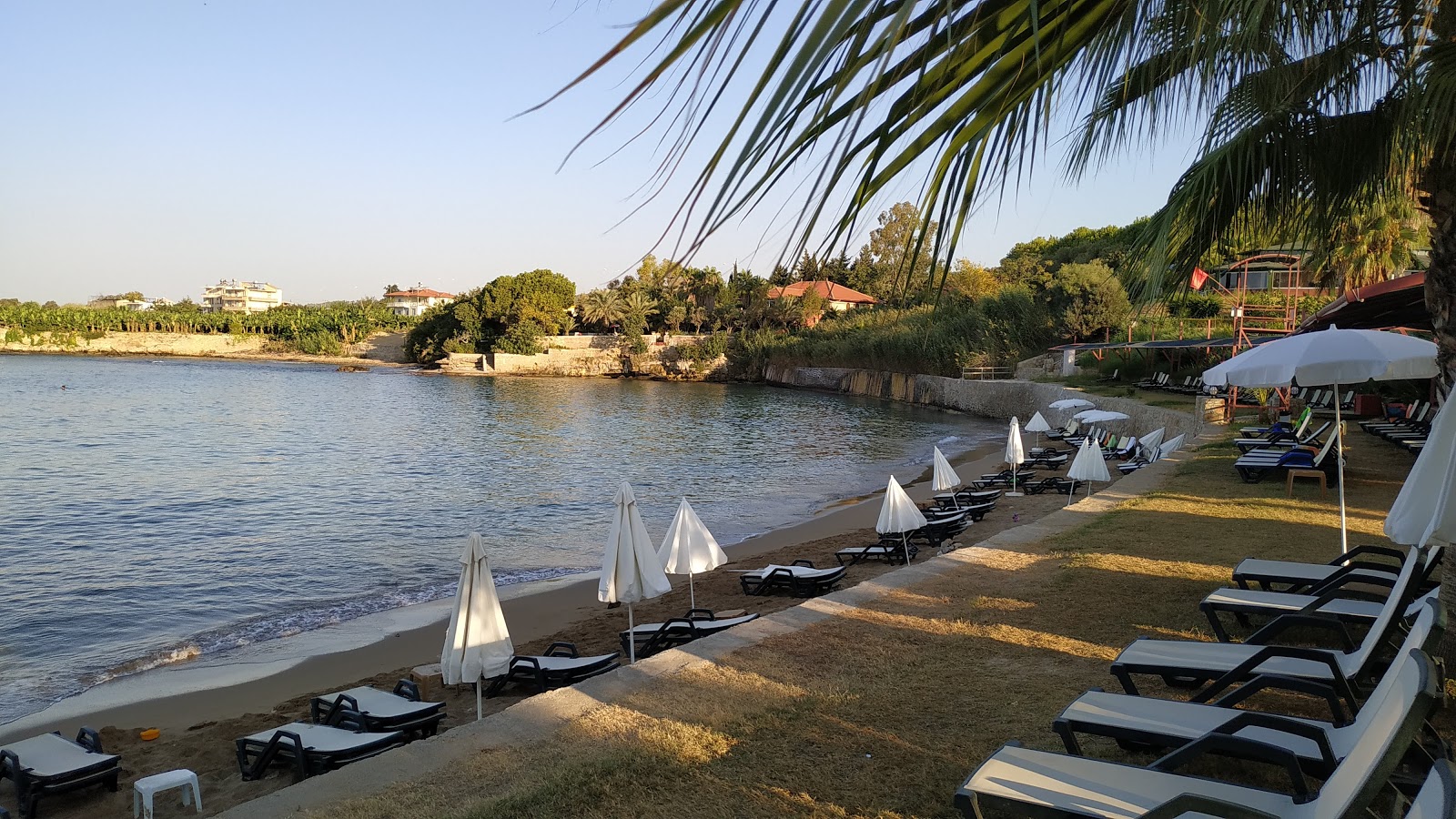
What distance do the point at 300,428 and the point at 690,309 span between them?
52.0m

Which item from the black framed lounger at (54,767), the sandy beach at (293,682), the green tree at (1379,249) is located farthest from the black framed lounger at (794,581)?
the green tree at (1379,249)

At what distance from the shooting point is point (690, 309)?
87.2 meters

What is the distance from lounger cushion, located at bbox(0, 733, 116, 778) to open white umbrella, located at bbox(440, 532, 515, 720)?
239 centimetres

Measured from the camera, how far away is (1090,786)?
306cm

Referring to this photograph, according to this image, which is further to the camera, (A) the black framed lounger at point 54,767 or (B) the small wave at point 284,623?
(B) the small wave at point 284,623

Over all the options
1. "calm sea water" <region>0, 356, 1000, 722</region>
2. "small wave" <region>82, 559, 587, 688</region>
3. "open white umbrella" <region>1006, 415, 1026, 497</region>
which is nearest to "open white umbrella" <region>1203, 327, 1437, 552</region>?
"open white umbrella" <region>1006, 415, 1026, 497</region>

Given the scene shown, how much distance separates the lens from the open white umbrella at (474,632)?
7.31 meters

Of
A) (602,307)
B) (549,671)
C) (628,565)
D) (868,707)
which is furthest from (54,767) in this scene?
(602,307)

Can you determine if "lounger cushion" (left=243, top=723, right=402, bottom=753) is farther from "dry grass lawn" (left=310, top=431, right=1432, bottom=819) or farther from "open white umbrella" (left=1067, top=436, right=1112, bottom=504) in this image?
"open white umbrella" (left=1067, top=436, right=1112, bottom=504)

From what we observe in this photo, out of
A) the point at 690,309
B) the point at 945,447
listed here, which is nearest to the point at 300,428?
the point at 945,447

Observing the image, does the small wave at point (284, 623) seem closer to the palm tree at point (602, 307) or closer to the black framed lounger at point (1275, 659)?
the black framed lounger at point (1275, 659)

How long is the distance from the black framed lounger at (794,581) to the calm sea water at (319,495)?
14.0 ft

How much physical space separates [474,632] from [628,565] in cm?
186

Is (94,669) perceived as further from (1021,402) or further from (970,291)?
(970,291)
